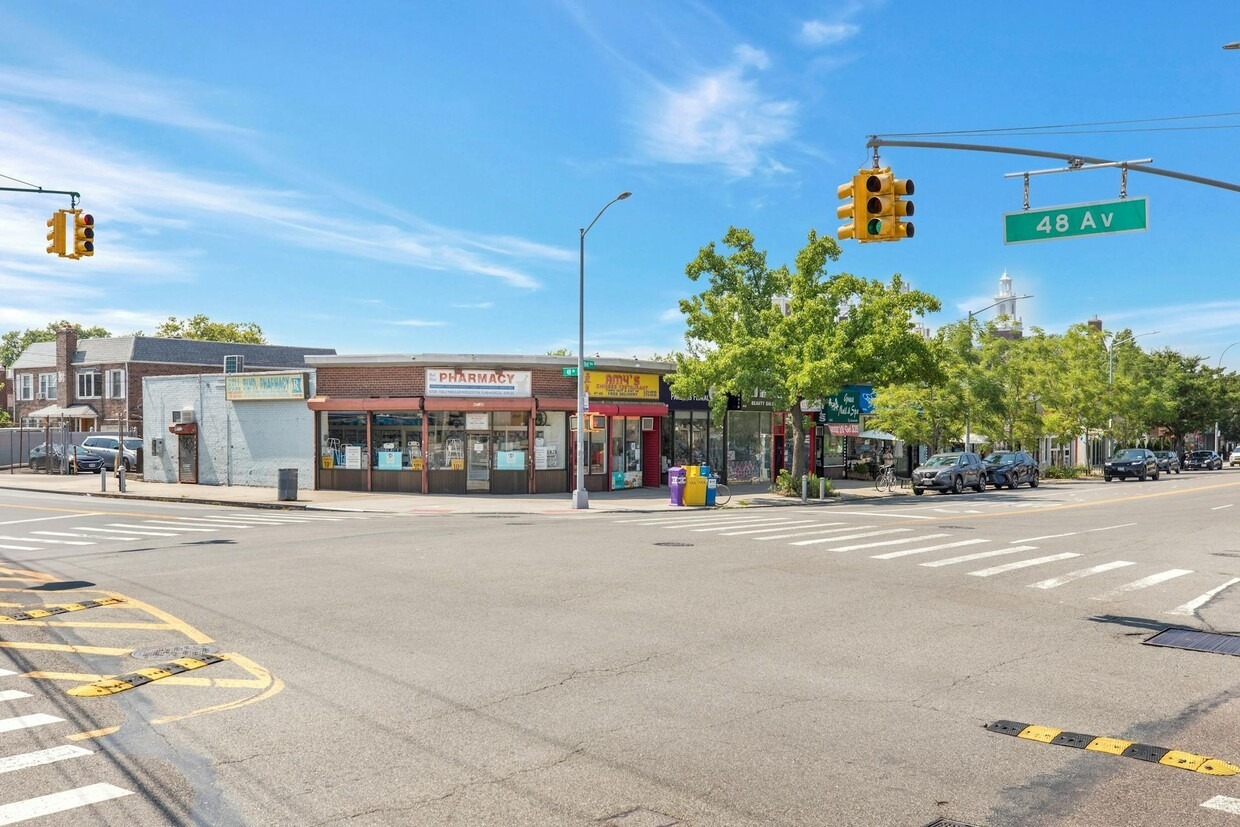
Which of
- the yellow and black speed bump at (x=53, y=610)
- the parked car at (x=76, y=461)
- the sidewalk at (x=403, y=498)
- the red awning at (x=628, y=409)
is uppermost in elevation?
the red awning at (x=628, y=409)

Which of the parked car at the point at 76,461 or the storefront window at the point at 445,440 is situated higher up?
the storefront window at the point at 445,440

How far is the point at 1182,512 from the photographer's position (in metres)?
26.8

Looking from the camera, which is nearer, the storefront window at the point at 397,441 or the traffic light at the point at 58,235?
the traffic light at the point at 58,235

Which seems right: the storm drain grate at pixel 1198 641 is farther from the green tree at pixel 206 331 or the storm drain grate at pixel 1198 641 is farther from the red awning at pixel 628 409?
the green tree at pixel 206 331

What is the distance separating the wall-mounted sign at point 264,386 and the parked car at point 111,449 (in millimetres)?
10588

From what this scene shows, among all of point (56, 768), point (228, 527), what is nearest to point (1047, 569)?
point (56, 768)

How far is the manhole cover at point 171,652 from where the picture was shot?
8.62m

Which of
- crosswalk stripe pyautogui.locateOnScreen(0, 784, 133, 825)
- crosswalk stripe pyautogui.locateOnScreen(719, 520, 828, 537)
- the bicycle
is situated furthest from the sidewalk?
crosswalk stripe pyautogui.locateOnScreen(0, 784, 133, 825)

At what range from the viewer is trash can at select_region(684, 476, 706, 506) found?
3056cm

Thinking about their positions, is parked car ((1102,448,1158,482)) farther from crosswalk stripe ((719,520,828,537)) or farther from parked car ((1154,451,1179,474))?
crosswalk stripe ((719,520,828,537))

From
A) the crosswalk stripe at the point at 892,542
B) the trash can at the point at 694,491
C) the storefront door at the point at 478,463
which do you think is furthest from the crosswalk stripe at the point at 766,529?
the storefront door at the point at 478,463

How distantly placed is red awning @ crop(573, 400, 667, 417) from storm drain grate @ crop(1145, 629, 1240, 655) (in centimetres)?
2502

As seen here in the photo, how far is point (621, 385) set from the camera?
118 feet

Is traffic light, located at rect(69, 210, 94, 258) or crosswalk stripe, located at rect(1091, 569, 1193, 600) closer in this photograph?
crosswalk stripe, located at rect(1091, 569, 1193, 600)
